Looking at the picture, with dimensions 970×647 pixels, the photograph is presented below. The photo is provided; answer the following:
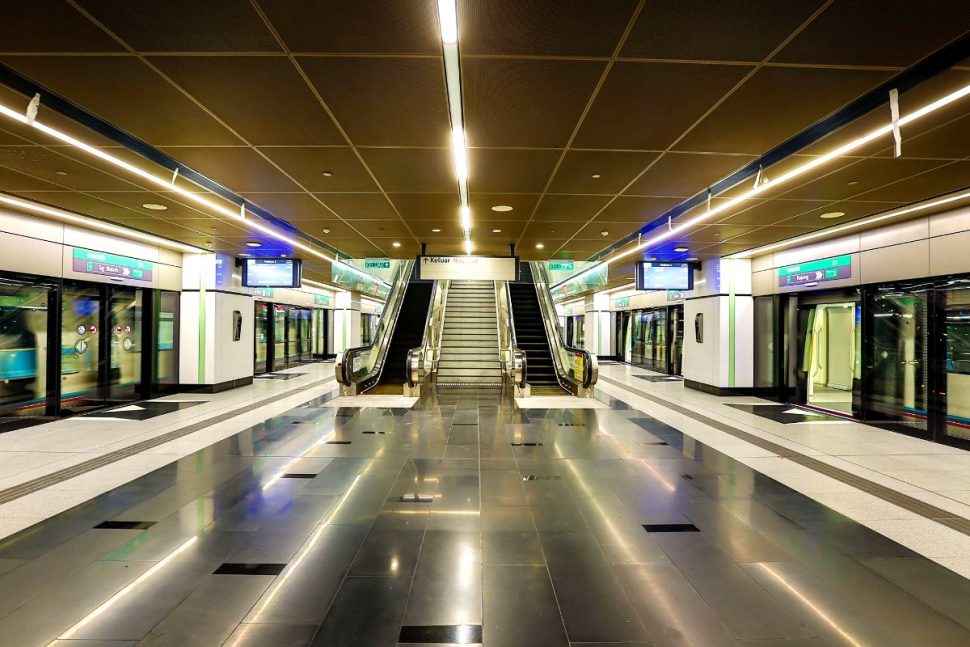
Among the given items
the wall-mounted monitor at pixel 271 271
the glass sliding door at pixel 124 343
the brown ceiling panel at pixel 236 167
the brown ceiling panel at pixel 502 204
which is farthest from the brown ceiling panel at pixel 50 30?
the wall-mounted monitor at pixel 271 271

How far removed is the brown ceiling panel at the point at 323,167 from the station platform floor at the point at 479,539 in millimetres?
2873

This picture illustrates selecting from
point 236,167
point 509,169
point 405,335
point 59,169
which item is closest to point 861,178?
point 509,169

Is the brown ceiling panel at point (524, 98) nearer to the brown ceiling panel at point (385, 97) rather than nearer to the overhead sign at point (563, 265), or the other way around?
the brown ceiling panel at point (385, 97)

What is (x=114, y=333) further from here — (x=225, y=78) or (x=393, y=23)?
(x=393, y=23)

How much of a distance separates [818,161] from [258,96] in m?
4.54

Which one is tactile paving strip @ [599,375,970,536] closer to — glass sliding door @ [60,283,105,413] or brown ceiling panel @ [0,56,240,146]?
brown ceiling panel @ [0,56,240,146]

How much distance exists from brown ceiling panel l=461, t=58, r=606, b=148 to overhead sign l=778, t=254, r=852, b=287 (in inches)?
231

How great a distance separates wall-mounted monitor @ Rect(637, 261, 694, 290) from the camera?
31.3 ft

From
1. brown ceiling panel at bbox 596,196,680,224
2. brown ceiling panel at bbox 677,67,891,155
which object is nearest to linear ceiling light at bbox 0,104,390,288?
brown ceiling panel at bbox 596,196,680,224

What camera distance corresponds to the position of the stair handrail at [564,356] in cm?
899

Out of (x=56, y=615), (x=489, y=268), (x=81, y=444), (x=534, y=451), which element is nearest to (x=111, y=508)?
(x=56, y=615)

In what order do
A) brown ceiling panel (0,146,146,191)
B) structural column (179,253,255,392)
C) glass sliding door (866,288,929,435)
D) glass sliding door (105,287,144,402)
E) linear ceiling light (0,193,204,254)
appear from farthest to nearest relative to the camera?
structural column (179,253,255,392) < glass sliding door (105,287,144,402) < glass sliding door (866,288,929,435) < linear ceiling light (0,193,204,254) < brown ceiling panel (0,146,146,191)

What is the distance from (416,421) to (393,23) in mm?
5261

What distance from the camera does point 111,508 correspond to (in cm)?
349
